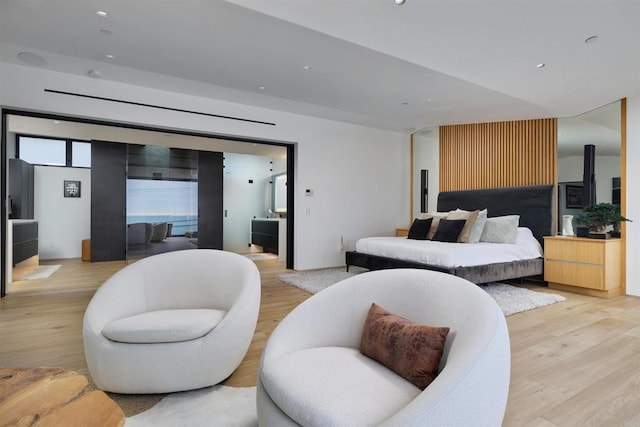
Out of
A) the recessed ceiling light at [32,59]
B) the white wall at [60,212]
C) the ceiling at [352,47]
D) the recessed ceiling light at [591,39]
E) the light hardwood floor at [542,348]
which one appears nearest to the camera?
the light hardwood floor at [542,348]

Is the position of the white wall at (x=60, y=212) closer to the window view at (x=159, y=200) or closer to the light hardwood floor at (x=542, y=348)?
the window view at (x=159, y=200)

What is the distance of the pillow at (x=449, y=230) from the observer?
4.91 meters

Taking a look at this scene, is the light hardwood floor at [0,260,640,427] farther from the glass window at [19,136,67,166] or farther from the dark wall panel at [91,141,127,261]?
the glass window at [19,136,67,166]

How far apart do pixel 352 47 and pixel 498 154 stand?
3685 millimetres

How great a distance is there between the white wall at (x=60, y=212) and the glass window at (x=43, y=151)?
9.9 inches

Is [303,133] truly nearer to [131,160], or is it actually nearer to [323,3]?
[323,3]

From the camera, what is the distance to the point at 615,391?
1.95 metres

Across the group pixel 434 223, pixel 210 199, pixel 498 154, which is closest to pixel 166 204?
pixel 210 199

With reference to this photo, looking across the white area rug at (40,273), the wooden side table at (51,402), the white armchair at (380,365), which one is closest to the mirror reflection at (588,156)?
the white armchair at (380,365)

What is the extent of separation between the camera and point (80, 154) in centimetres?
739

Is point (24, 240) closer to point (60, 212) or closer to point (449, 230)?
point (60, 212)

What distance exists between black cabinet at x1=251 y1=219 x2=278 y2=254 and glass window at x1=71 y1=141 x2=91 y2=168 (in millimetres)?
3907

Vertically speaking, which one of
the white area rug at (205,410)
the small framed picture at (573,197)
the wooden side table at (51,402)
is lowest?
the white area rug at (205,410)

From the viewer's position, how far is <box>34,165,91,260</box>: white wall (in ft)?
A: 22.6
